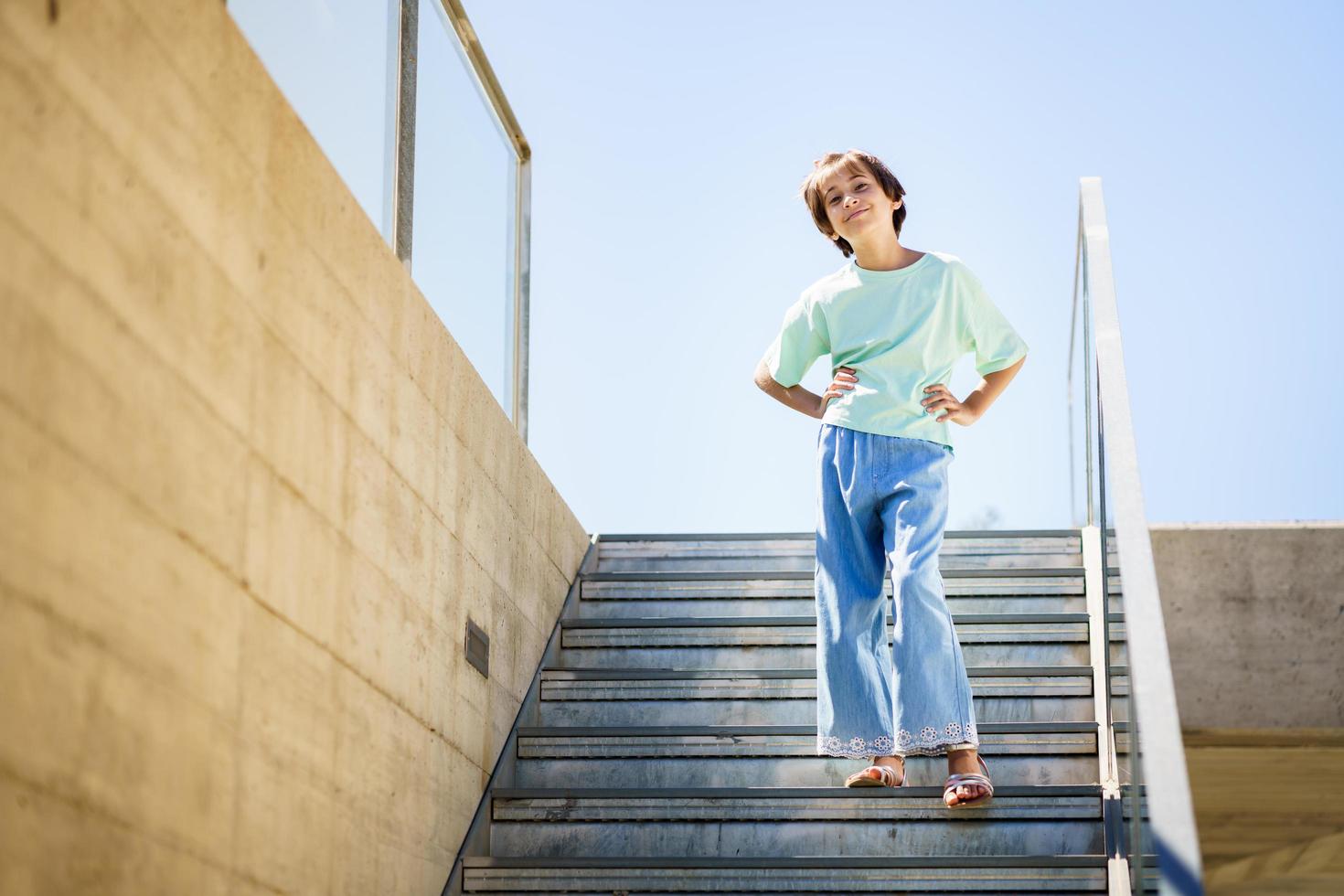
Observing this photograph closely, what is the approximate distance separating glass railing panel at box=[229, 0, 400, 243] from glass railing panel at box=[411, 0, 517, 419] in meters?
0.25

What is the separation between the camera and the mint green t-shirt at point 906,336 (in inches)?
162

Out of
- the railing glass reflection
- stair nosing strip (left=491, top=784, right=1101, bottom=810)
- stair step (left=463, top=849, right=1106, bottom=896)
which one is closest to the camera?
the railing glass reflection

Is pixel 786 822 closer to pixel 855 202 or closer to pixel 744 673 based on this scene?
pixel 744 673

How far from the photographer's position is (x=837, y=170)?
13.9 ft

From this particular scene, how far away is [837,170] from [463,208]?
1.25m

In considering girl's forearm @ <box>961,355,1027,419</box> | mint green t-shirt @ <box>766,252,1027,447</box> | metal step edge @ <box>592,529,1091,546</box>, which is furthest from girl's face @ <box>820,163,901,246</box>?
metal step edge @ <box>592,529,1091,546</box>

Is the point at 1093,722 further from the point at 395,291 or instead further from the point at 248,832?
the point at 248,832

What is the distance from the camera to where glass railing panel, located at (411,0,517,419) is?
4426 mm

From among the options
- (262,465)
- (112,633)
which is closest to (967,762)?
(262,465)

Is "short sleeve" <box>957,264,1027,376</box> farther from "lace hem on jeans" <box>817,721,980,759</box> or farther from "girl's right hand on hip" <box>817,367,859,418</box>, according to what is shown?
"lace hem on jeans" <box>817,721,980,759</box>

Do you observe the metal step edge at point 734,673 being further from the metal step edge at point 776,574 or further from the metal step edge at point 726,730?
the metal step edge at point 776,574

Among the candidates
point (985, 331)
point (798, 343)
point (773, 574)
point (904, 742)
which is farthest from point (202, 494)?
point (773, 574)

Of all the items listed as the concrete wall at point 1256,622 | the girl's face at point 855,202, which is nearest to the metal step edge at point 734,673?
the concrete wall at point 1256,622

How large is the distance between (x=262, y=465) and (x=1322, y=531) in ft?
9.12
